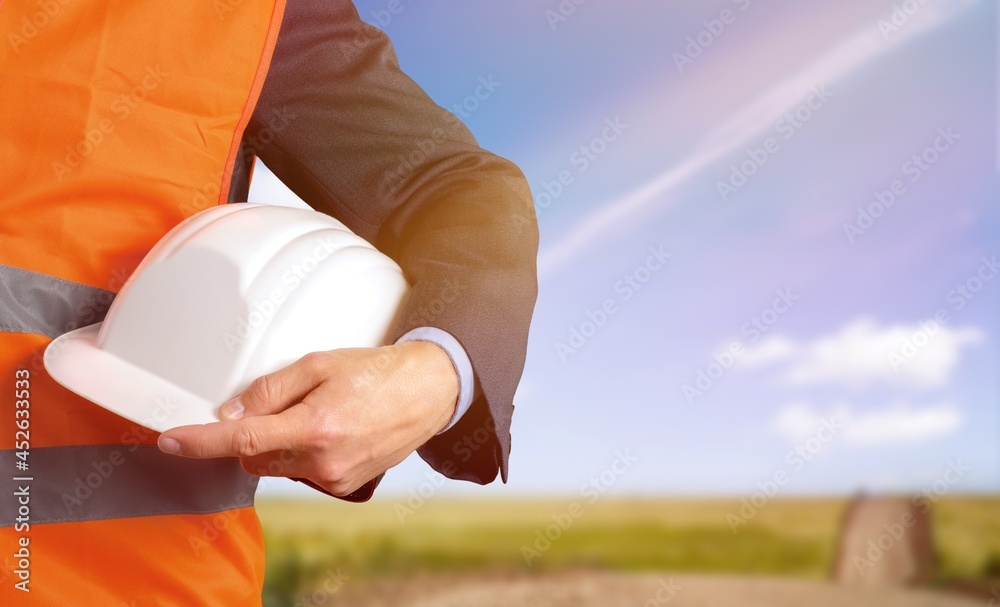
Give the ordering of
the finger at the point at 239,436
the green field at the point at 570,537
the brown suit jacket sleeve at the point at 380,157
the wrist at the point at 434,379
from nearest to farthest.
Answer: the finger at the point at 239,436, the wrist at the point at 434,379, the brown suit jacket sleeve at the point at 380,157, the green field at the point at 570,537

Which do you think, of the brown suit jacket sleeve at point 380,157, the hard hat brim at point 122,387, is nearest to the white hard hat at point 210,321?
the hard hat brim at point 122,387

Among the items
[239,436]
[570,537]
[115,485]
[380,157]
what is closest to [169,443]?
[239,436]

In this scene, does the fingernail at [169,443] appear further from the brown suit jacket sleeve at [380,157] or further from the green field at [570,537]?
the green field at [570,537]

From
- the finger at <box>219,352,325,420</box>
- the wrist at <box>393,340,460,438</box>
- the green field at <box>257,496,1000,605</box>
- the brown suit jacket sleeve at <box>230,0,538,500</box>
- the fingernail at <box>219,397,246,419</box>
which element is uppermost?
the brown suit jacket sleeve at <box>230,0,538,500</box>

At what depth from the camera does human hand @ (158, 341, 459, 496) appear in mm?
631

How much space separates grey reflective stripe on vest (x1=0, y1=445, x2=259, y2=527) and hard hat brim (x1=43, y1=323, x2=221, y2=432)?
0.28 feet

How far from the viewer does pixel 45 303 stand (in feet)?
2.43

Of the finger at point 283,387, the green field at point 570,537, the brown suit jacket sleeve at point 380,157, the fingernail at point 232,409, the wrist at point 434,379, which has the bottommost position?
the green field at point 570,537

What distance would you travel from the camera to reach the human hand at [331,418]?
631mm

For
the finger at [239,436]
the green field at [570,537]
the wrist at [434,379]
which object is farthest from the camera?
the green field at [570,537]

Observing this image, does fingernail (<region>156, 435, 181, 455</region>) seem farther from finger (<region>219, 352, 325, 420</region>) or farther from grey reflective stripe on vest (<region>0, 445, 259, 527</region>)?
grey reflective stripe on vest (<region>0, 445, 259, 527</region>)

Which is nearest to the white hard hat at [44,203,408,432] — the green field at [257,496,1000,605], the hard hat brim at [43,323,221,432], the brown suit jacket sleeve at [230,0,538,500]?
the hard hat brim at [43,323,221,432]

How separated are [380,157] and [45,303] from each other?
1.24 feet

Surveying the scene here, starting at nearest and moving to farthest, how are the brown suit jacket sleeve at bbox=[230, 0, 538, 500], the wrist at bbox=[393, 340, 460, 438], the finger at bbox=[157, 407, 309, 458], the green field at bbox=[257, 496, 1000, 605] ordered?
the finger at bbox=[157, 407, 309, 458]
the wrist at bbox=[393, 340, 460, 438]
the brown suit jacket sleeve at bbox=[230, 0, 538, 500]
the green field at bbox=[257, 496, 1000, 605]
